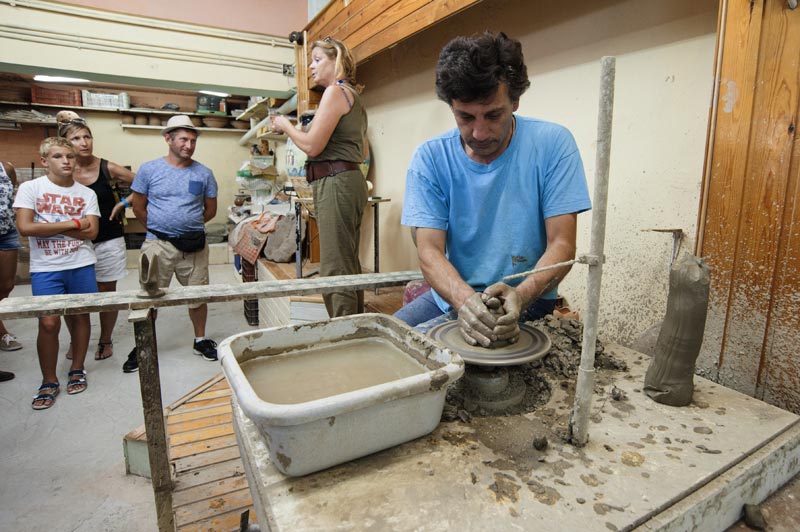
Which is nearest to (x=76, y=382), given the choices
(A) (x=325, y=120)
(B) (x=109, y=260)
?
(B) (x=109, y=260)

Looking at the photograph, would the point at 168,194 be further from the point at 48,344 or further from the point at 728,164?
the point at 728,164

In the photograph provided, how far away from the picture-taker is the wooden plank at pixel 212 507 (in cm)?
152

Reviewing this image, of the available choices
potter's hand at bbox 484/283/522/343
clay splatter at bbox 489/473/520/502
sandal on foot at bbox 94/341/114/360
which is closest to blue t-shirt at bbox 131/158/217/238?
sandal on foot at bbox 94/341/114/360

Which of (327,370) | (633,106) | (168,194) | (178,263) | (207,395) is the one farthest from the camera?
(178,263)

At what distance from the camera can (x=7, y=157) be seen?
274 inches

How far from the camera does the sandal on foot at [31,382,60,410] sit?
284 centimetres

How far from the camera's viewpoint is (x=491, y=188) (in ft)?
4.86

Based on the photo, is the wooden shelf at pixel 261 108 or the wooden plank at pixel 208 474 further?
the wooden shelf at pixel 261 108

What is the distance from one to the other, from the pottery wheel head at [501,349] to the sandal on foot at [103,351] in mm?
3421

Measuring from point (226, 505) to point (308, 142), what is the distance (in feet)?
5.71

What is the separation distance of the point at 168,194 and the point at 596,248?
10.7 ft

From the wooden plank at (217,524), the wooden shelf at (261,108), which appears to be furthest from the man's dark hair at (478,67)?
the wooden shelf at (261,108)

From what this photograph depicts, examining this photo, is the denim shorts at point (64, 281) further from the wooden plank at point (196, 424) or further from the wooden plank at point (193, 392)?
the wooden plank at point (196, 424)

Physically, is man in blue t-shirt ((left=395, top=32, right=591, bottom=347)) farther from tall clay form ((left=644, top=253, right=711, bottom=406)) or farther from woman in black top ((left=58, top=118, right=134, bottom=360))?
woman in black top ((left=58, top=118, right=134, bottom=360))
